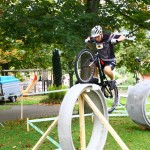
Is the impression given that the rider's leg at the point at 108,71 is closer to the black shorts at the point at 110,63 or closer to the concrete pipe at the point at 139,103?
the black shorts at the point at 110,63

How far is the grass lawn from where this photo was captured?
889 cm

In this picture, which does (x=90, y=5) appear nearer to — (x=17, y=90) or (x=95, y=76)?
(x=95, y=76)

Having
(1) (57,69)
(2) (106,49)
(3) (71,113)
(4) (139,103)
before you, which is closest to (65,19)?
(4) (139,103)

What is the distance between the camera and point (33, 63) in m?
26.7

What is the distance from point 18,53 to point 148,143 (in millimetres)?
15661

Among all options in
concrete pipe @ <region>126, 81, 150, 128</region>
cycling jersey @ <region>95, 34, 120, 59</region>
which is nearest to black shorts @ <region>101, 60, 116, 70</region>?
cycling jersey @ <region>95, 34, 120, 59</region>

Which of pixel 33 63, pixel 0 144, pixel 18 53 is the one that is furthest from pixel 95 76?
pixel 33 63

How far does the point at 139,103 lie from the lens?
32.6 feet

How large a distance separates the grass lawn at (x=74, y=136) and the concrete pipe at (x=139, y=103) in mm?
426

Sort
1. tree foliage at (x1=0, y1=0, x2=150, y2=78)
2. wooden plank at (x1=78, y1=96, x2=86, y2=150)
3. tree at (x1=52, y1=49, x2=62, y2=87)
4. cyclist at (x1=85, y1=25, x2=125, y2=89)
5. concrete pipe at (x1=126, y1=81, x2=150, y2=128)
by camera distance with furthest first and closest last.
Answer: tree at (x1=52, y1=49, x2=62, y2=87), tree foliage at (x1=0, y1=0, x2=150, y2=78), concrete pipe at (x1=126, y1=81, x2=150, y2=128), cyclist at (x1=85, y1=25, x2=125, y2=89), wooden plank at (x1=78, y1=96, x2=86, y2=150)

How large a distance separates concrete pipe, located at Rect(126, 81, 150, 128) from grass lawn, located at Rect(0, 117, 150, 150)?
426mm

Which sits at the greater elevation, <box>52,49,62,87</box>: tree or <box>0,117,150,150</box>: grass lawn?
<box>52,49,62,87</box>: tree

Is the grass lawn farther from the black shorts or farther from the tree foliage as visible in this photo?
the tree foliage

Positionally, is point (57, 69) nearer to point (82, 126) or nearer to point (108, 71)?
point (108, 71)
